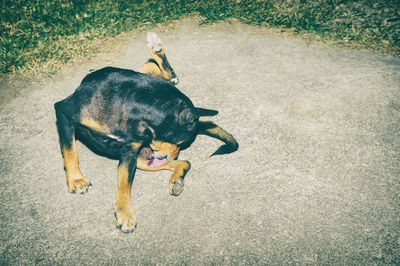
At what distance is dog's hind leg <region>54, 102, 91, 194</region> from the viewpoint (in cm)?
266

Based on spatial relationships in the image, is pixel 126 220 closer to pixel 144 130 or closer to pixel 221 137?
pixel 144 130

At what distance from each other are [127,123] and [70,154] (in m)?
0.75

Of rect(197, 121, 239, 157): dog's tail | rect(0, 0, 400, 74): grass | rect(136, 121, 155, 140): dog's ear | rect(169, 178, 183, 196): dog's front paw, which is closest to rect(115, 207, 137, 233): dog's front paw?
rect(169, 178, 183, 196): dog's front paw

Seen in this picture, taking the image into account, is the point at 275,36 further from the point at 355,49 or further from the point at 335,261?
the point at 335,261

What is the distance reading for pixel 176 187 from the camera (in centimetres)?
261

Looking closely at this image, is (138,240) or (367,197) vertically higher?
(367,197)

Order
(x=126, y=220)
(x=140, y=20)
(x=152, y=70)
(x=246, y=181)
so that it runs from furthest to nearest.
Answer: (x=140, y=20) → (x=152, y=70) → (x=246, y=181) → (x=126, y=220)

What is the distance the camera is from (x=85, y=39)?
5.16 m

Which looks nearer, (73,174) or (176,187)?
(176,187)

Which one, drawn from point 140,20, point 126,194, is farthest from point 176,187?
point 140,20

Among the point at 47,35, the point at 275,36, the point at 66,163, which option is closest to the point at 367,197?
the point at 66,163

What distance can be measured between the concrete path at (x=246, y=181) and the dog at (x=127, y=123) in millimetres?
162

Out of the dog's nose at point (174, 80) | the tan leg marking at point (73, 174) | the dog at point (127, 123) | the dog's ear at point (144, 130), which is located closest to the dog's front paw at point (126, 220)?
the dog at point (127, 123)

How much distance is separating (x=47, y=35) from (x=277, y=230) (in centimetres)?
553
